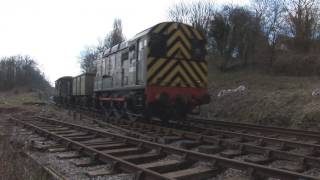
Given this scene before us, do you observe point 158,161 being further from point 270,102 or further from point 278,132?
point 270,102

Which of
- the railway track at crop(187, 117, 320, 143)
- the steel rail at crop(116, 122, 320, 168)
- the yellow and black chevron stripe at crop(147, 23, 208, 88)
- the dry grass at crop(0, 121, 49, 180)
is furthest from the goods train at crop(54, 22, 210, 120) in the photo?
the dry grass at crop(0, 121, 49, 180)

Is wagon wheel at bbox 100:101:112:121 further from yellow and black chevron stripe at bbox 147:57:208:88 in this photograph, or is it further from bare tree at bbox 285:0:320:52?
bare tree at bbox 285:0:320:52

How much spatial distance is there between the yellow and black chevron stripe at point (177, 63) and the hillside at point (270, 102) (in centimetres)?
422

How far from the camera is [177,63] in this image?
15328mm

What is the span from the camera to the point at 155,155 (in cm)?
889

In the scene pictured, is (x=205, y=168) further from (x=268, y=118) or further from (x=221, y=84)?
(x=221, y=84)

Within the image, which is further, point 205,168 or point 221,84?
point 221,84

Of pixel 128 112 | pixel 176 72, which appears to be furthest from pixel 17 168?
pixel 128 112

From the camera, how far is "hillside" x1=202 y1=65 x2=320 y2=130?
17.3 m

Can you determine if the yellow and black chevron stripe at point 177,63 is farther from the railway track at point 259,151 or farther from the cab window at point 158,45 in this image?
the railway track at point 259,151

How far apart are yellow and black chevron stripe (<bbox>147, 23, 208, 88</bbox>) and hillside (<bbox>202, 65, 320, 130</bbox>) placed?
422 centimetres

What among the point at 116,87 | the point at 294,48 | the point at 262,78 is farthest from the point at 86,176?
the point at 294,48

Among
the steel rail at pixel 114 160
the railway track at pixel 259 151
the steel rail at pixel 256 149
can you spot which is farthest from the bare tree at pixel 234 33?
the steel rail at pixel 114 160

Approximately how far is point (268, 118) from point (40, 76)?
94.3m
